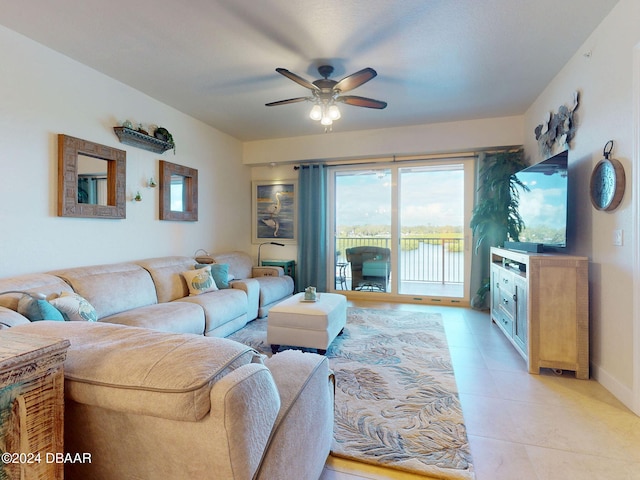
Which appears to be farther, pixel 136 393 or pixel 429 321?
pixel 429 321

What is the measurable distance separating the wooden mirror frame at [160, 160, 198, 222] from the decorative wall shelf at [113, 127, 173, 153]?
0.60 ft

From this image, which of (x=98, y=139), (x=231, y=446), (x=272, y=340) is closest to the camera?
(x=231, y=446)

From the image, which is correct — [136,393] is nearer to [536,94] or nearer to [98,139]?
[98,139]

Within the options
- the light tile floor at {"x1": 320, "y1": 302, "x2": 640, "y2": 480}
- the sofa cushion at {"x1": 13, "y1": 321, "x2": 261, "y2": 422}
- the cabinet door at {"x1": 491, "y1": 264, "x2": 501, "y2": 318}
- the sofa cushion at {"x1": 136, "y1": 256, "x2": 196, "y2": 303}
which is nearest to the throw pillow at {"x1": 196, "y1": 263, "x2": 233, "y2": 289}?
the sofa cushion at {"x1": 136, "y1": 256, "x2": 196, "y2": 303}

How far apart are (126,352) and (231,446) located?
36 centimetres

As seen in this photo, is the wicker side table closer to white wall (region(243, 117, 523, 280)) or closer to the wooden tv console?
the wooden tv console

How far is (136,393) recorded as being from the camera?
28.8 inches

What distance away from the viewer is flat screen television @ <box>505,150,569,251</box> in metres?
2.59

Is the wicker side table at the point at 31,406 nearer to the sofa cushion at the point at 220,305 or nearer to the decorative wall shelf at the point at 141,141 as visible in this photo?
the sofa cushion at the point at 220,305

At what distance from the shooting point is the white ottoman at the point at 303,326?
106 inches

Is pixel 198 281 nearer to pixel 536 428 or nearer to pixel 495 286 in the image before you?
pixel 536 428

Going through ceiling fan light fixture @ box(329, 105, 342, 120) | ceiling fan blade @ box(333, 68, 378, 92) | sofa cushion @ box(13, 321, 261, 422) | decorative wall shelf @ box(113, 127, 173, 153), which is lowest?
sofa cushion @ box(13, 321, 261, 422)

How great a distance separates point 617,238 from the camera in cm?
218

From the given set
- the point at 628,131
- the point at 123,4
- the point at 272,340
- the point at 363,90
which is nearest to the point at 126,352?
the point at 272,340
